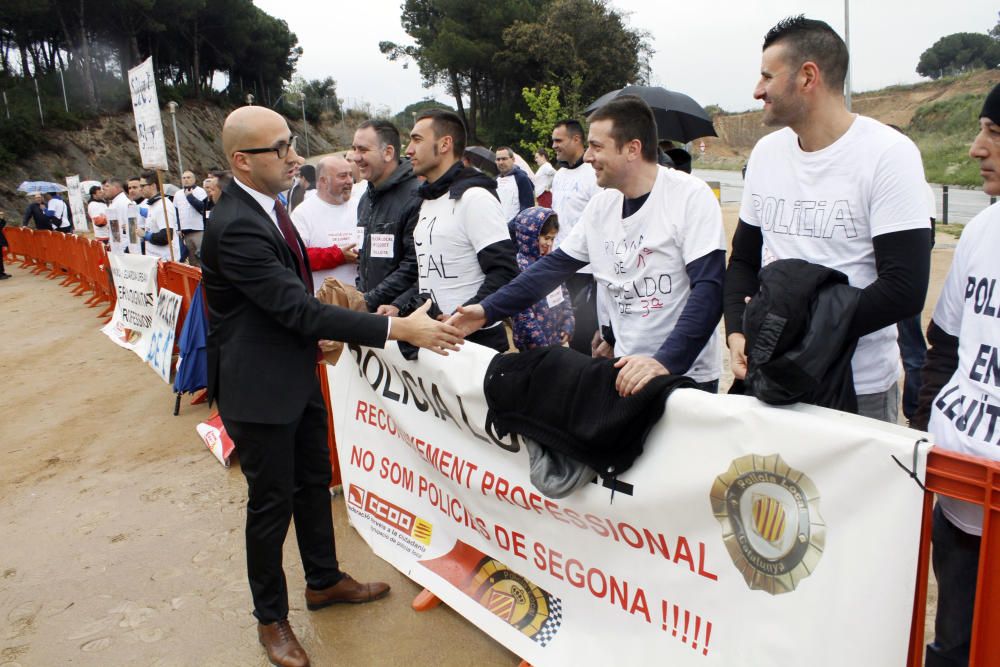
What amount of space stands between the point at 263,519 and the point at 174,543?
1.52 metres

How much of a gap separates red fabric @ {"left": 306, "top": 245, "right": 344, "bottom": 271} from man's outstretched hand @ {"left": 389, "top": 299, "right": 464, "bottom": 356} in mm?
2520

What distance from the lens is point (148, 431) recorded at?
602 centimetres

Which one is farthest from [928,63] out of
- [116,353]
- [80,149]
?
[116,353]

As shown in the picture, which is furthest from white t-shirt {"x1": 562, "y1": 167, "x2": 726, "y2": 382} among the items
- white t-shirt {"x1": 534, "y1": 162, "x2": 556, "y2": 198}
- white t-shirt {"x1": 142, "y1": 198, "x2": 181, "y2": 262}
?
white t-shirt {"x1": 142, "y1": 198, "x2": 181, "y2": 262}

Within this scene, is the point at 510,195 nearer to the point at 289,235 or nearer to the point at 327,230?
the point at 327,230

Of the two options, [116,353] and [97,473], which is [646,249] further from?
[116,353]

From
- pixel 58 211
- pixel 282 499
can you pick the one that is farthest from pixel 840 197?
pixel 58 211

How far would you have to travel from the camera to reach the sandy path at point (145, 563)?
3064mm

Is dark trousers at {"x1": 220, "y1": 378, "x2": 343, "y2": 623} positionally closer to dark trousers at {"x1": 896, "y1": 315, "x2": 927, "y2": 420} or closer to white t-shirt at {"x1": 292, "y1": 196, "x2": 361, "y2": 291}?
white t-shirt at {"x1": 292, "y1": 196, "x2": 361, "y2": 291}

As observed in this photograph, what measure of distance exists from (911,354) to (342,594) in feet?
12.3

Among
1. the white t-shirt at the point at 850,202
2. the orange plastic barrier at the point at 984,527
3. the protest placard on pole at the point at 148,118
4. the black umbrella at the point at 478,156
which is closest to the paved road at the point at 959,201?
the black umbrella at the point at 478,156

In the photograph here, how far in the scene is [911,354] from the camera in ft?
14.9

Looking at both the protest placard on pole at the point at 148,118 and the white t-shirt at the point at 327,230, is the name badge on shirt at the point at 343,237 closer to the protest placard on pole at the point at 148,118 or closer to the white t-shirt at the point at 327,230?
the white t-shirt at the point at 327,230

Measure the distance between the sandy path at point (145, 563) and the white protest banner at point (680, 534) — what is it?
34 cm
